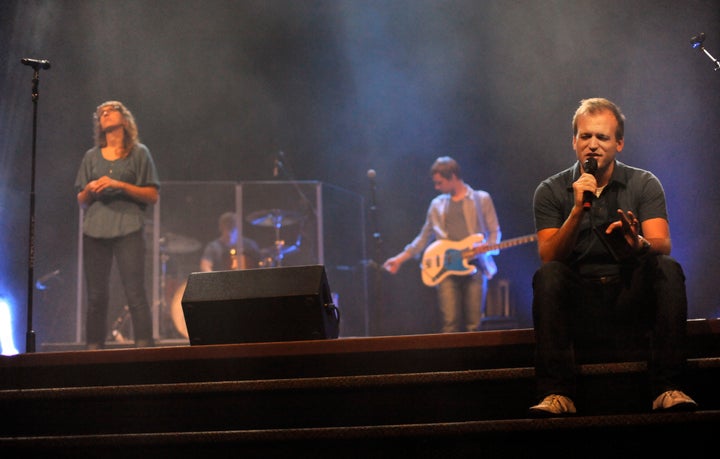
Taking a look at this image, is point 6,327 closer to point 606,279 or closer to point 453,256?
point 453,256

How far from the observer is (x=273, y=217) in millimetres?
7941

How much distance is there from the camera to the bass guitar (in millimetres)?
6773

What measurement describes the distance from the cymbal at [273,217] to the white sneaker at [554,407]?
215 inches

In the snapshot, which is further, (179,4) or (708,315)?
(179,4)

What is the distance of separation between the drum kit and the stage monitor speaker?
432 cm

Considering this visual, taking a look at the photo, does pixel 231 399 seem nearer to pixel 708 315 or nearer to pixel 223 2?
pixel 708 315

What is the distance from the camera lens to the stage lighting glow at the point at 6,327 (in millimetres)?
6773

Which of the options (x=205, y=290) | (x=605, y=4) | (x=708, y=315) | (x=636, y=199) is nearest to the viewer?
(x=636, y=199)

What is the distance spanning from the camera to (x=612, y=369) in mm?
2977

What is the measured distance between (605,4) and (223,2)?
3.90 meters

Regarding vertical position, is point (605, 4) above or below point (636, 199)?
above

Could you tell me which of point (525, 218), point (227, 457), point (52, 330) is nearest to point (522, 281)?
point (525, 218)

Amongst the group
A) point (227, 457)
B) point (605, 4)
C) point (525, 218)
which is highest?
point (605, 4)

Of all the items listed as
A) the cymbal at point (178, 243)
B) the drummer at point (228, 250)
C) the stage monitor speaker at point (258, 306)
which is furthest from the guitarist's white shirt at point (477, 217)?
the stage monitor speaker at point (258, 306)
